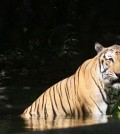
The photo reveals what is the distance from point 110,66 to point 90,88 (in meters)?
0.32

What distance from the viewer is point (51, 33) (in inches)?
509

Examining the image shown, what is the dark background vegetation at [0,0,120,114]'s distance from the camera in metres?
12.0

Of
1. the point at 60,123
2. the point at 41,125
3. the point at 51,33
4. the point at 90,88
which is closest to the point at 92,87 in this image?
the point at 90,88

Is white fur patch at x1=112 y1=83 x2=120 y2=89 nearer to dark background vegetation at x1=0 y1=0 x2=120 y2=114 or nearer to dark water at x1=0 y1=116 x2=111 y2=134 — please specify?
dark water at x1=0 y1=116 x2=111 y2=134

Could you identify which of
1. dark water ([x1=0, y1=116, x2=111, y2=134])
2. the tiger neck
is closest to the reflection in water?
dark water ([x1=0, y1=116, x2=111, y2=134])

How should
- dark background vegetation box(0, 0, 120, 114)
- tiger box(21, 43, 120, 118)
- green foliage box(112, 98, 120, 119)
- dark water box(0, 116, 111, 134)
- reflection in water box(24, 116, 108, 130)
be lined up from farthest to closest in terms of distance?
1. dark background vegetation box(0, 0, 120, 114)
2. tiger box(21, 43, 120, 118)
3. green foliage box(112, 98, 120, 119)
4. reflection in water box(24, 116, 108, 130)
5. dark water box(0, 116, 111, 134)

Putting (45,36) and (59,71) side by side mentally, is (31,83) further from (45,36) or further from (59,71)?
(45,36)

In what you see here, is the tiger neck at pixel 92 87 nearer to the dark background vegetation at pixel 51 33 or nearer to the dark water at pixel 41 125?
the dark water at pixel 41 125

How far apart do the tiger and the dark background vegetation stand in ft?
16.5

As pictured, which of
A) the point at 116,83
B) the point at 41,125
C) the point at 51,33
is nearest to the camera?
the point at 41,125

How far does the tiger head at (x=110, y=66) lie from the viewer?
6.09 metres

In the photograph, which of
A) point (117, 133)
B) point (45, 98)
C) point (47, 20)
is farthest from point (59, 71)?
point (117, 133)

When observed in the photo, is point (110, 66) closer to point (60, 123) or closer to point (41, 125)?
point (60, 123)

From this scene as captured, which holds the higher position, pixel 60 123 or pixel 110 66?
pixel 110 66
